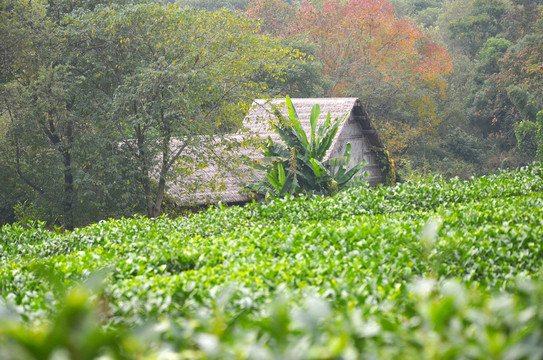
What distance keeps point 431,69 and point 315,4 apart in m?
8.63

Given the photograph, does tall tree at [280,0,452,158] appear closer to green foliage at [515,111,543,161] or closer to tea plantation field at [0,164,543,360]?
green foliage at [515,111,543,161]

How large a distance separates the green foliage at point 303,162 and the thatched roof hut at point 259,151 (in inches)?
20.1

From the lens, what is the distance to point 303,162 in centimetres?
1212

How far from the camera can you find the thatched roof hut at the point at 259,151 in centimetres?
1326

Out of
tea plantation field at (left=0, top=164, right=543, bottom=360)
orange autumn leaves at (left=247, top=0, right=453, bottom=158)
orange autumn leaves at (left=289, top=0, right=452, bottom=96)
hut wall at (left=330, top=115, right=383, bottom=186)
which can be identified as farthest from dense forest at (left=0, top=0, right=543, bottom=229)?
orange autumn leaves at (left=289, top=0, right=452, bottom=96)

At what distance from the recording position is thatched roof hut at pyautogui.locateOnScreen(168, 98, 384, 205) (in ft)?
43.5

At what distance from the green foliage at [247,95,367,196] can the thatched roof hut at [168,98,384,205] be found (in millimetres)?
511

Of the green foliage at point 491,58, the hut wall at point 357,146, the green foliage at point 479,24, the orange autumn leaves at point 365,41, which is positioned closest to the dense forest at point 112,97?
the hut wall at point 357,146

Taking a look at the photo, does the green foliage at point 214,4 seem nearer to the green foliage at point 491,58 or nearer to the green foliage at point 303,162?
the green foliage at point 491,58

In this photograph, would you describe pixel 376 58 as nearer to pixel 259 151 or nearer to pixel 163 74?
pixel 259 151

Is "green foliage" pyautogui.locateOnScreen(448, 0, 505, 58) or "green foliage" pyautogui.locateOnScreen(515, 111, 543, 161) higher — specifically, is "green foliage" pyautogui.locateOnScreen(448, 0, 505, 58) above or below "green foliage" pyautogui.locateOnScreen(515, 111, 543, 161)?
above

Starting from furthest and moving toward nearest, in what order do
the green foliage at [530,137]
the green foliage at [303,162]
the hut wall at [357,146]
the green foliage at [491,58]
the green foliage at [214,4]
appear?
the green foliage at [214,4] → the green foliage at [491,58] → the green foliage at [530,137] → the hut wall at [357,146] → the green foliage at [303,162]

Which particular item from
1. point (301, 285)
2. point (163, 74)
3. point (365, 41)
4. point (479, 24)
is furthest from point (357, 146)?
point (479, 24)

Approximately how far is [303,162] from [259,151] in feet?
8.41
